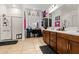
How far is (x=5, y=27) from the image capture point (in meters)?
6.84

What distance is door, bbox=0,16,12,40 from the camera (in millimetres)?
6715

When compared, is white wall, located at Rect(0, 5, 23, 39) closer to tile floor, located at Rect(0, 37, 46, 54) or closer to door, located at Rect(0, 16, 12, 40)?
door, located at Rect(0, 16, 12, 40)

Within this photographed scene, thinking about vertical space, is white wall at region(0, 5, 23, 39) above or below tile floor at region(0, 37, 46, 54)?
above

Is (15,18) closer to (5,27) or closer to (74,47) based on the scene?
(5,27)

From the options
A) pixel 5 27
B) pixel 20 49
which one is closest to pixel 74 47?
pixel 20 49

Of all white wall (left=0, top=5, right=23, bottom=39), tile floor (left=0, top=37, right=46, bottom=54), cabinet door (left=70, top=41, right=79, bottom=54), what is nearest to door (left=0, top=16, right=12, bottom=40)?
white wall (left=0, top=5, right=23, bottom=39)

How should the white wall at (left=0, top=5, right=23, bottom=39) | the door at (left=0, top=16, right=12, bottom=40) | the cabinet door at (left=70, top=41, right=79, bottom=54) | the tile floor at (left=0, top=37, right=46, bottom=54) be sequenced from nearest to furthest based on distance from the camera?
the cabinet door at (left=70, top=41, right=79, bottom=54)
the tile floor at (left=0, top=37, right=46, bottom=54)
the door at (left=0, top=16, right=12, bottom=40)
the white wall at (left=0, top=5, right=23, bottom=39)

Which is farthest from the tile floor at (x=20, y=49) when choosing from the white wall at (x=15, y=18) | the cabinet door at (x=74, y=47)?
the white wall at (x=15, y=18)

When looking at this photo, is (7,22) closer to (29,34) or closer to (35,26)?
(29,34)

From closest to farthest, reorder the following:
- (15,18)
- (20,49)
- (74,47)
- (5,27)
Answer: (74,47)
(20,49)
(5,27)
(15,18)

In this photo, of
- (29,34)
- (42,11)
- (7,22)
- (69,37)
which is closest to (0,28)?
(7,22)

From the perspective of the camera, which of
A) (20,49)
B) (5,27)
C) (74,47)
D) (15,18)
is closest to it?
(74,47)

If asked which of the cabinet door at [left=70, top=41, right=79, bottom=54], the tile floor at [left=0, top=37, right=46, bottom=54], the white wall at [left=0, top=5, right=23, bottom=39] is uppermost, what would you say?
the white wall at [left=0, top=5, right=23, bottom=39]
